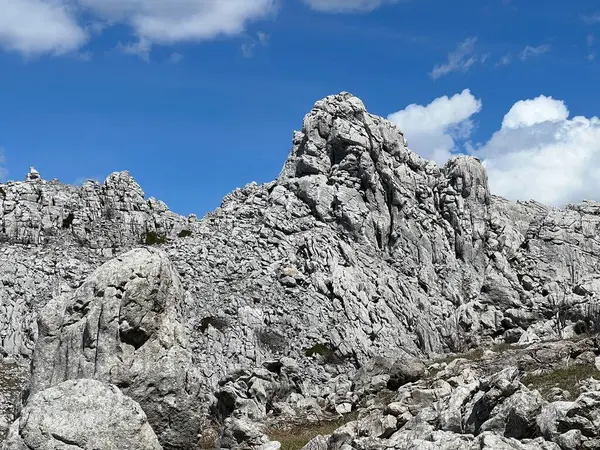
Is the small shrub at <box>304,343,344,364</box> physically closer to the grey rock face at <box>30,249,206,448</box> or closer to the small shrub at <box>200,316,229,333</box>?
the small shrub at <box>200,316,229,333</box>

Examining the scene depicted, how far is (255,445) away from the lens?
22.1 metres

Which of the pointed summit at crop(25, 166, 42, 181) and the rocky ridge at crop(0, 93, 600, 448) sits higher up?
the pointed summit at crop(25, 166, 42, 181)

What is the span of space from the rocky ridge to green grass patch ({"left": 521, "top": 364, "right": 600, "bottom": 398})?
49.6 feet

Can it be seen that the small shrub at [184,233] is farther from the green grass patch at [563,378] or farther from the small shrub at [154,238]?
the green grass patch at [563,378]

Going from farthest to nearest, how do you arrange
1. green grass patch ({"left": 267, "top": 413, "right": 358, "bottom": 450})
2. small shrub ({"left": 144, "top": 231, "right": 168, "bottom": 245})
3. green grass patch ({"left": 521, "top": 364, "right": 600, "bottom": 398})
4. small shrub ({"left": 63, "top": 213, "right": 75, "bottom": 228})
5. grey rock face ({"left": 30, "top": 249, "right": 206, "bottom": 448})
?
small shrub ({"left": 144, "top": 231, "right": 168, "bottom": 245}) < small shrub ({"left": 63, "top": 213, "right": 75, "bottom": 228}) < green grass patch ({"left": 267, "top": 413, "right": 358, "bottom": 450}) < grey rock face ({"left": 30, "top": 249, "right": 206, "bottom": 448}) < green grass patch ({"left": 521, "top": 364, "right": 600, "bottom": 398})

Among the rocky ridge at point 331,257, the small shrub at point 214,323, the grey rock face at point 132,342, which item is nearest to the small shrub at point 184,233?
the rocky ridge at point 331,257

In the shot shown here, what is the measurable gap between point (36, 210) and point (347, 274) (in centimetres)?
3401

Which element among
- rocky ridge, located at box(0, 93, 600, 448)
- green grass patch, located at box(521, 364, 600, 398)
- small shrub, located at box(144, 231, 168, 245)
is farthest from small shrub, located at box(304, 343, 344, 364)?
green grass patch, located at box(521, 364, 600, 398)

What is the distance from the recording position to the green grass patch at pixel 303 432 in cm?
2562

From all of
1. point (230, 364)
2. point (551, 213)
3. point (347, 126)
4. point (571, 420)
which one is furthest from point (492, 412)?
point (551, 213)

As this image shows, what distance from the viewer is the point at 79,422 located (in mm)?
17359

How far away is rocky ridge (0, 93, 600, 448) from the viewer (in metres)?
60.5

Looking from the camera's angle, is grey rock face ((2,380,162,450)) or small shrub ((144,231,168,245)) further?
small shrub ((144,231,168,245))

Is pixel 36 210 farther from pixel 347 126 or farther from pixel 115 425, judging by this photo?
pixel 115 425
